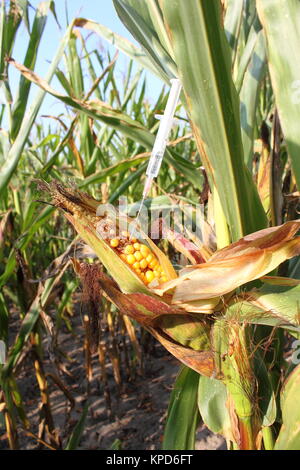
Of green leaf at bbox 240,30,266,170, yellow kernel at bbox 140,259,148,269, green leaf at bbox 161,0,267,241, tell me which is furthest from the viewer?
green leaf at bbox 240,30,266,170

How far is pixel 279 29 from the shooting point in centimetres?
37

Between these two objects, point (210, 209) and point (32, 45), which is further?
point (32, 45)

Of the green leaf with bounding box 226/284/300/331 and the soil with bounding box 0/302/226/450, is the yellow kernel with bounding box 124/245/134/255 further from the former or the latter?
the soil with bounding box 0/302/226/450

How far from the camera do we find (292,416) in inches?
14.3

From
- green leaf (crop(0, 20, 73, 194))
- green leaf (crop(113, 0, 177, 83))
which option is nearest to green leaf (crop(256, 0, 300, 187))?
green leaf (crop(113, 0, 177, 83))

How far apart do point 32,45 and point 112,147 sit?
99cm

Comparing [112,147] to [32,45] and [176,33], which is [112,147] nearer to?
[32,45]

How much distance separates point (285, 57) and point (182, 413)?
1.53ft

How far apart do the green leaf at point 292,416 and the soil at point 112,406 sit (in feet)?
3.32

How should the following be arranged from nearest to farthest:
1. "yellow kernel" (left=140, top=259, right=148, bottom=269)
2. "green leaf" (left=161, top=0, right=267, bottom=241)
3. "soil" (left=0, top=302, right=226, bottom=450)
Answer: "green leaf" (left=161, top=0, right=267, bottom=241)
"yellow kernel" (left=140, top=259, right=148, bottom=269)
"soil" (left=0, top=302, right=226, bottom=450)

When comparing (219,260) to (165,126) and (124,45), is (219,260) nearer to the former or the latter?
(165,126)

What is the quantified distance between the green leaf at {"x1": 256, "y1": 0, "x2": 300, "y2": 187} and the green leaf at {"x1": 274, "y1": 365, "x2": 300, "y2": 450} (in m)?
0.20

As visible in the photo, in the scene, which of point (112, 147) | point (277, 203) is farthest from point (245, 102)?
point (112, 147)

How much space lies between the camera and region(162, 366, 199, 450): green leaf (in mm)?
570
